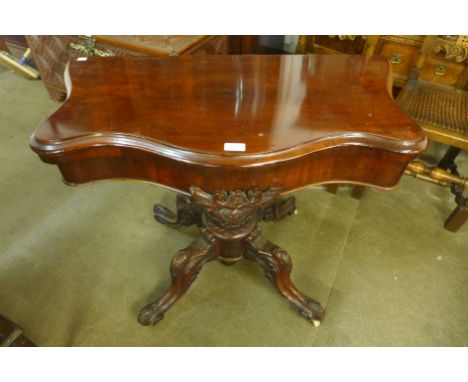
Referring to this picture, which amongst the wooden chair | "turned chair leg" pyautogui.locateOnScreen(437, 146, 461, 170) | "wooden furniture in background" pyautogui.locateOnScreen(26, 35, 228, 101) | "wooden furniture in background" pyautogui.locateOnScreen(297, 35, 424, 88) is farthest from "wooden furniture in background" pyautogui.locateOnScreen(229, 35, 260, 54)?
"turned chair leg" pyautogui.locateOnScreen(437, 146, 461, 170)

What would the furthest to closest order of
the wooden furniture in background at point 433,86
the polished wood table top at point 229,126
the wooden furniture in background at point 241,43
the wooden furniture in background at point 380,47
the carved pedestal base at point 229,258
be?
the wooden furniture in background at point 241,43
the wooden furniture in background at point 380,47
the wooden furniture in background at point 433,86
the carved pedestal base at point 229,258
the polished wood table top at point 229,126

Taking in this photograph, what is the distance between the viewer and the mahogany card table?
633 mm

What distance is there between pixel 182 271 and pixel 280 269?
1.01 ft

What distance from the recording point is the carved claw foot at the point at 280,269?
99 centimetres

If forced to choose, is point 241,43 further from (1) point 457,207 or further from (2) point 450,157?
(1) point 457,207

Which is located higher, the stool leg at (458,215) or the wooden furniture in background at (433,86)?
the wooden furniture in background at (433,86)

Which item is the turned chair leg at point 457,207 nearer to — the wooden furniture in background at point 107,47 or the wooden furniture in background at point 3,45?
the wooden furniture in background at point 107,47

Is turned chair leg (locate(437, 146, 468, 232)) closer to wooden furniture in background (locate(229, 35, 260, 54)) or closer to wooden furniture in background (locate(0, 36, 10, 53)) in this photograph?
wooden furniture in background (locate(229, 35, 260, 54))

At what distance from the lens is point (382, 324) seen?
3.51ft

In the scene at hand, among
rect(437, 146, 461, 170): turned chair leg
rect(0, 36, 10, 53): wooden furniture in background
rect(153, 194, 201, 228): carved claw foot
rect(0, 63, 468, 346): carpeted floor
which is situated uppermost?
rect(0, 36, 10, 53): wooden furniture in background

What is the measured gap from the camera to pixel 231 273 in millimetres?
1195

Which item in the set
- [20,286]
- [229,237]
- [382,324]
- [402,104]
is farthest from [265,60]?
[20,286]

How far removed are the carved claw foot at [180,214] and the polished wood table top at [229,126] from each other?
0.43m

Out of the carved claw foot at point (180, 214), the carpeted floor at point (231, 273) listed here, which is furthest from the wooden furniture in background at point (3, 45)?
the carved claw foot at point (180, 214)
